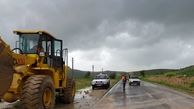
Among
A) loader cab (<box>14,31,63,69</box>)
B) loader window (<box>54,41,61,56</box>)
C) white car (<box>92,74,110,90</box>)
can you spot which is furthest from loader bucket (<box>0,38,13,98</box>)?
white car (<box>92,74,110,90</box>)

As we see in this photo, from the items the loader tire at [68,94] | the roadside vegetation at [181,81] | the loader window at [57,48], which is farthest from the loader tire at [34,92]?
the roadside vegetation at [181,81]

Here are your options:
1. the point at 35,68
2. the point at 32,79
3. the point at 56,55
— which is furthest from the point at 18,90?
the point at 56,55

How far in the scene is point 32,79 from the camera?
1844 centimetres

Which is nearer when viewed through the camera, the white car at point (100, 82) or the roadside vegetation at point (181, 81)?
the white car at point (100, 82)

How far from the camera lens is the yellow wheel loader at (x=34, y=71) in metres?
15.6

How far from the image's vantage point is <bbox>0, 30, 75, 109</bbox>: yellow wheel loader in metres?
15.6

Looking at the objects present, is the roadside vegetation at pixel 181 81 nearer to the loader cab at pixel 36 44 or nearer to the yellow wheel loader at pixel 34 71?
the yellow wheel loader at pixel 34 71

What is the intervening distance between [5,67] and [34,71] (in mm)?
5436

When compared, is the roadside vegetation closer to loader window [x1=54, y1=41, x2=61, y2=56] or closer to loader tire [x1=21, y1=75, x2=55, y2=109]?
loader window [x1=54, y1=41, x2=61, y2=56]

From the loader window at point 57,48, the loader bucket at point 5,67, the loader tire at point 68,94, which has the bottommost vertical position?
the loader tire at point 68,94

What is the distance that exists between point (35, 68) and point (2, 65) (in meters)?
5.33

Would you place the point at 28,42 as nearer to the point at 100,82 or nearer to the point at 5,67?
the point at 5,67

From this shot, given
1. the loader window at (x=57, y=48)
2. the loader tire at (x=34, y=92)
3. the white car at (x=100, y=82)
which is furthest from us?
the white car at (x=100, y=82)

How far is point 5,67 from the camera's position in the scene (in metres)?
15.2
